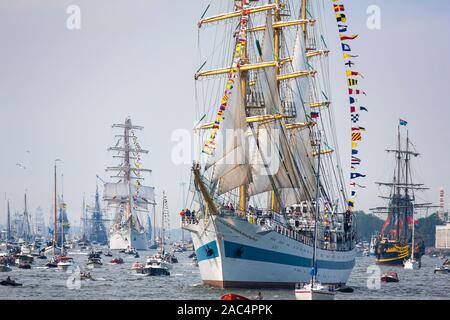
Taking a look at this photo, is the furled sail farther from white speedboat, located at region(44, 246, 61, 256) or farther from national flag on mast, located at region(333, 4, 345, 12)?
white speedboat, located at region(44, 246, 61, 256)

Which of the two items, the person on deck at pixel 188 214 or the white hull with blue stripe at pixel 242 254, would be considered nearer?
the white hull with blue stripe at pixel 242 254

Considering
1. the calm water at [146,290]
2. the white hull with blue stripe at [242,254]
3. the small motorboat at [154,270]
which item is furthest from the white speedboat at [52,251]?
the white hull with blue stripe at [242,254]

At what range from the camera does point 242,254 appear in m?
84.5

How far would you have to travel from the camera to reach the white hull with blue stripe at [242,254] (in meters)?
84.0

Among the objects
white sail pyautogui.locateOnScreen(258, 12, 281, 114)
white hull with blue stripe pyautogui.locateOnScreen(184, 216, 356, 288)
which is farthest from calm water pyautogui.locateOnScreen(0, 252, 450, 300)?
white sail pyautogui.locateOnScreen(258, 12, 281, 114)

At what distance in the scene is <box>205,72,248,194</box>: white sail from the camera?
87.9 m

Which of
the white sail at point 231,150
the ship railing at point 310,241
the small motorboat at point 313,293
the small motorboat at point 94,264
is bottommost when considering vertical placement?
the small motorboat at point 94,264

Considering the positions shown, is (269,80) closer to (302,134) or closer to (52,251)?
(302,134)

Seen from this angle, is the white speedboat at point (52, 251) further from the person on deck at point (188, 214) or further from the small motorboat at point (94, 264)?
the person on deck at point (188, 214)

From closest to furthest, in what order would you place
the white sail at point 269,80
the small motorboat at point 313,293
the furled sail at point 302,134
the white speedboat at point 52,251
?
1. the small motorboat at point 313,293
2. the white sail at point 269,80
3. the furled sail at point 302,134
4. the white speedboat at point 52,251

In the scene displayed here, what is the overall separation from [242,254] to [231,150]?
10.00 meters

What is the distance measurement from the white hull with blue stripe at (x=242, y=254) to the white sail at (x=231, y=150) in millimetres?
5218
